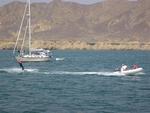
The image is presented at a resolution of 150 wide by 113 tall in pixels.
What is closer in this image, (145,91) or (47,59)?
(145,91)

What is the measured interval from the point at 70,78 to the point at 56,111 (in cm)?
3195

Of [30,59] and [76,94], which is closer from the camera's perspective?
[76,94]

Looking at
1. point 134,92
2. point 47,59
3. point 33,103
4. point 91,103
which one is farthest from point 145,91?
point 47,59

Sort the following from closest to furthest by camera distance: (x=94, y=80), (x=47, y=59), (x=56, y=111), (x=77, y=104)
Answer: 1. (x=56, y=111)
2. (x=77, y=104)
3. (x=94, y=80)
4. (x=47, y=59)

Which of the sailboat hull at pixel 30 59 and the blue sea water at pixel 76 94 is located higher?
the sailboat hull at pixel 30 59

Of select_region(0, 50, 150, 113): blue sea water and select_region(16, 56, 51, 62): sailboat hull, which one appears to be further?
select_region(16, 56, 51, 62): sailboat hull

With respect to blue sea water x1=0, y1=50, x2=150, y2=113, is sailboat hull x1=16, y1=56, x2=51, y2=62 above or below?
above

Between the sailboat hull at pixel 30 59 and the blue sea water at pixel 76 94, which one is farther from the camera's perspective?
the sailboat hull at pixel 30 59

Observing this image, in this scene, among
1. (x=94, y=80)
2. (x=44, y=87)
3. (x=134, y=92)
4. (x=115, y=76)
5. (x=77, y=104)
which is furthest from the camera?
(x=115, y=76)

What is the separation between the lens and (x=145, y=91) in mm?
56031

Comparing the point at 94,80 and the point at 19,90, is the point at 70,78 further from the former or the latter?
the point at 19,90

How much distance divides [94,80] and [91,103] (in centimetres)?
2327

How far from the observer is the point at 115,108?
42844mm

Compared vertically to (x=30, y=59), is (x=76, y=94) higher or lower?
lower
